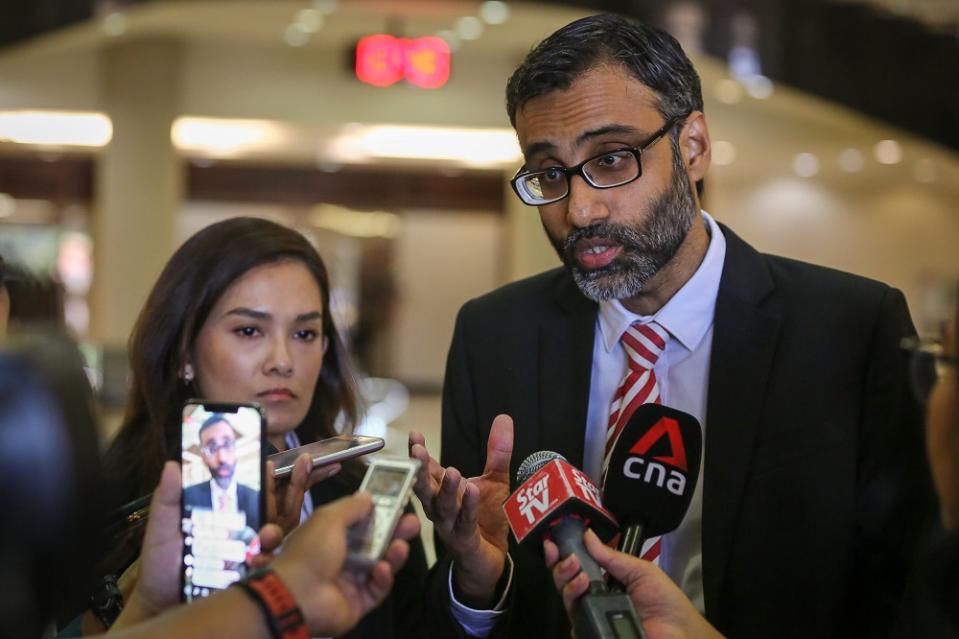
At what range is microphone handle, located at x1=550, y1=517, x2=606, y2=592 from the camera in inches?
54.5

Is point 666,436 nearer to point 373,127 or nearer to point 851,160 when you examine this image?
point 373,127

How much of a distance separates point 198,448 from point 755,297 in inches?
42.4

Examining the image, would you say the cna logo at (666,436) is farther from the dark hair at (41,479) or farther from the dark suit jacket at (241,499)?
the dark hair at (41,479)

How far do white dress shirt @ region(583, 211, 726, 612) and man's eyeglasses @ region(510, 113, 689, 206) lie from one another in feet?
0.80

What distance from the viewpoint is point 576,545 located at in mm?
1437

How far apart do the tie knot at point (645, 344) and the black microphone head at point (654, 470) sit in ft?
1.39

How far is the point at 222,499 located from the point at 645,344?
92 centimetres

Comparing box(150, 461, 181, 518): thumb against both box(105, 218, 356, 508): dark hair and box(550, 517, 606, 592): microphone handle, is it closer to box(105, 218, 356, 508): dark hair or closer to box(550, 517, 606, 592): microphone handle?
box(550, 517, 606, 592): microphone handle

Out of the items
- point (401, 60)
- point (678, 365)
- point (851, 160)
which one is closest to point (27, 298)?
point (678, 365)

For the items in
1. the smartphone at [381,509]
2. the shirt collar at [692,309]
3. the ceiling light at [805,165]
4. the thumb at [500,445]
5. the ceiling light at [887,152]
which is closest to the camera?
the smartphone at [381,509]

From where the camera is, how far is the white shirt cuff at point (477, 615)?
1.87m

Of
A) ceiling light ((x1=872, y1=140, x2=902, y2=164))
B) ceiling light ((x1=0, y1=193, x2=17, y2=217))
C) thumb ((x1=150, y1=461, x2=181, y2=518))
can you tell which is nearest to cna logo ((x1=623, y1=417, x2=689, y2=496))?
thumb ((x1=150, y1=461, x2=181, y2=518))

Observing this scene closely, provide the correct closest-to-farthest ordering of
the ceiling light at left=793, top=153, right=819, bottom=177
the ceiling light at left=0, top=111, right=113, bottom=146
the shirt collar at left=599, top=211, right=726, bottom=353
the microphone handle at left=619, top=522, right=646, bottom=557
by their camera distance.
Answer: the microphone handle at left=619, top=522, right=646, bottom=557 → the shirt collar at left=599, top=211, right=726, bottom=353 → the ceiling light at left=0, top=111, right=113, bottom=146 → the ceiling light at left=793, top=153, right=819, bottom=177

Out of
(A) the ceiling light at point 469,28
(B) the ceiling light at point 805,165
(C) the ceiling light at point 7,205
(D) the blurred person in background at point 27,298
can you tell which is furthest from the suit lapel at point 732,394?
(C) the ceiling light at point 7,205
